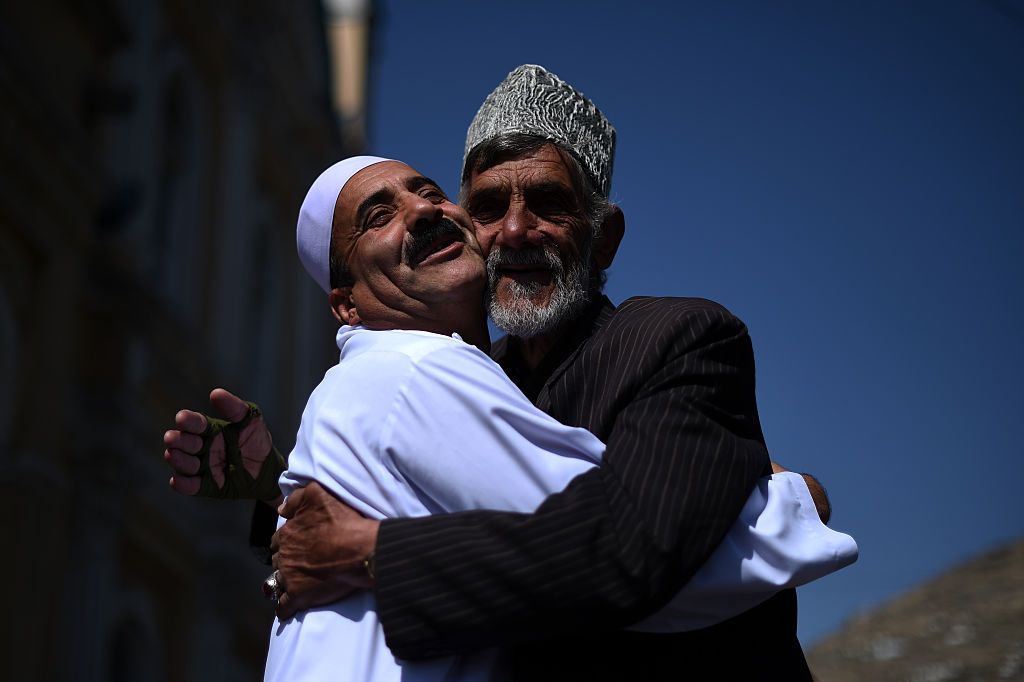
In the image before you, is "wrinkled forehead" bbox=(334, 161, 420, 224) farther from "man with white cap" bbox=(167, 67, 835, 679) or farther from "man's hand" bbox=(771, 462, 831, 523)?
"man's hand" bbox=(771, 462, 831, 523)

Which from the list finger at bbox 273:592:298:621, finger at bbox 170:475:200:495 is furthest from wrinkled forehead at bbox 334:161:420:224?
finger at bbox 273:592:298:621

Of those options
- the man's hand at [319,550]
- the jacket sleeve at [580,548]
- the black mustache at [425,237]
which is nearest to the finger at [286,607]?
the man's hand at [319,550]

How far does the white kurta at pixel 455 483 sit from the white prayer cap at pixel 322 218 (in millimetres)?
614

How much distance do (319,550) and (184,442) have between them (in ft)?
2.03

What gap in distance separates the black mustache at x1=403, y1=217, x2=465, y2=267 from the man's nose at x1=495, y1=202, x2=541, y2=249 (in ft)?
0.96

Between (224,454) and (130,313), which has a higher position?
(224,454)

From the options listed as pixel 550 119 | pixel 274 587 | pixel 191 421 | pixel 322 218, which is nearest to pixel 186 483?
pixel 191 421

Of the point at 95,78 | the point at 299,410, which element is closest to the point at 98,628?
the point at 95,78

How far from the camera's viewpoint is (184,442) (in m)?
2.99

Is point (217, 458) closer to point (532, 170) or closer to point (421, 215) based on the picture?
point (421, 215)

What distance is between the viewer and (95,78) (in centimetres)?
1367

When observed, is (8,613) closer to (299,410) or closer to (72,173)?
(72,173)

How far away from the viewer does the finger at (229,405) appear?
2914mm

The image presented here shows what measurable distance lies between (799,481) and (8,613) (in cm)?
942
